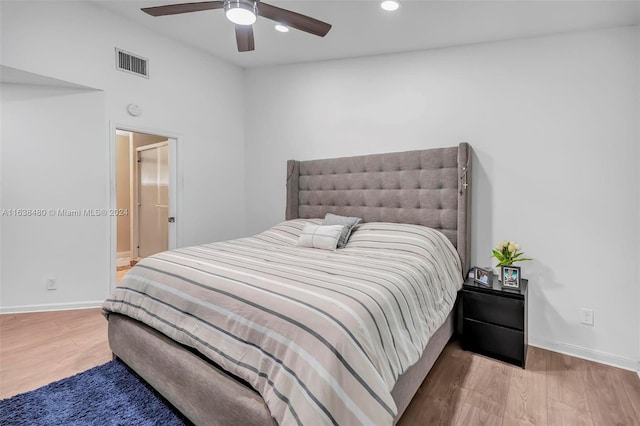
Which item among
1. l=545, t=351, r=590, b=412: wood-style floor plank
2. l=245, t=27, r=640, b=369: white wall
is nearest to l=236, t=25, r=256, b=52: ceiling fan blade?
l=245, t=27, r=640, b=369: white wall

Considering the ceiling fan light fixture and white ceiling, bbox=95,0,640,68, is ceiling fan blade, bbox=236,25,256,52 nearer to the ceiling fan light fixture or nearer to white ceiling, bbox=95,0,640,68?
the ceiling fan light fixture

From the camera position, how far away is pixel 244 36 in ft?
7.72

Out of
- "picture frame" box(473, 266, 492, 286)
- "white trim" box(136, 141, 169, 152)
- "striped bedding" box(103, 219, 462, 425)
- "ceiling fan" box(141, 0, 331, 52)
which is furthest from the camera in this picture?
"white trim" box(136, 141, 169, 152)

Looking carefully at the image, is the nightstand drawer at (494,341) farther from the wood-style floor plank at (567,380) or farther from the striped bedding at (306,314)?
the striped bedding at (306,314)

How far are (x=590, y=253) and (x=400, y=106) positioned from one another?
205cm

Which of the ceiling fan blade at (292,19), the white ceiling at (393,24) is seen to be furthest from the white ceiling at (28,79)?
the ceiling fan blade at (292,19)

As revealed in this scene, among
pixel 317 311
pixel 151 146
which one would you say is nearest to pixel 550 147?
pixel 317 311

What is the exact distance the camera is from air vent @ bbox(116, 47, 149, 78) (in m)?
3.34

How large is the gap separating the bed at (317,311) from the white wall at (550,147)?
0.99 ft

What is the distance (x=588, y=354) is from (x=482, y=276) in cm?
98

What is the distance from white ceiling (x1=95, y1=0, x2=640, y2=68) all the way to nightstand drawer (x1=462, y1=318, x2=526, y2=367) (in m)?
2.34

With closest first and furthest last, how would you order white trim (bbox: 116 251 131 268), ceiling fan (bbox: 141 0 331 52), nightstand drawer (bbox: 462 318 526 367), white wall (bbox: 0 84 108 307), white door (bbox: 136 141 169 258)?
1. ceiling fan (bbox: 141 0 331 52)
2. nightstand drawer (bbox: 462 318 526 367)
3. white wall (bbox: 0 84 108 307)
4. white door (bbox: 136 141 169 258)
5. white trim (bbox: 116 251 131 268)

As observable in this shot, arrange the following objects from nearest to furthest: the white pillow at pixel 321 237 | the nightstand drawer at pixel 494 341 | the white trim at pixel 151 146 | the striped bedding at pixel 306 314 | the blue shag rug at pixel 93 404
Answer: the striped bedding at pixel 306 314
the blue shag rug at pixel 93 404
the nightstand drawer at pixel 494 341
the white pillow at pixel 321 237
the white trim at pixel 151 146

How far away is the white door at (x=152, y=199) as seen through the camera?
4.85 metres
